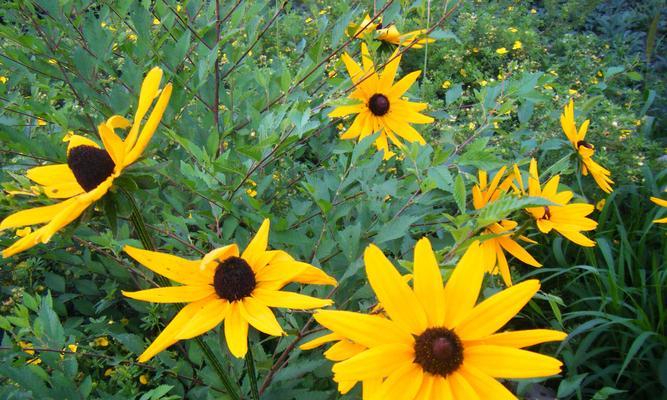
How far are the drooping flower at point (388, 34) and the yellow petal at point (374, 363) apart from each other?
29.2 inches

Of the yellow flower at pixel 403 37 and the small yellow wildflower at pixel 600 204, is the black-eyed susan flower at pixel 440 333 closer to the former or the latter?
the yellow flower at pixel 403 37

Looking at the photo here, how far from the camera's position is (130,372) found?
3.90 ft

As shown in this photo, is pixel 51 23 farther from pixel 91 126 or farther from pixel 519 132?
pixel 519 132

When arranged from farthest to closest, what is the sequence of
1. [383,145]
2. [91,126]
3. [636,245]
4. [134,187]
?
1. [636,245]
2. [383,145]
3. [91,126]
4. [134,187]

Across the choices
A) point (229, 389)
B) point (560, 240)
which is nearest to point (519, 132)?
point (560, 240)

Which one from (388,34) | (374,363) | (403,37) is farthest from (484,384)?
(388,34)

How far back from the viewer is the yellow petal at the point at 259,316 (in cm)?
74

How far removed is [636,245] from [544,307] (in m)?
0.46

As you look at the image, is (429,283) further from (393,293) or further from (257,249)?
(257,249)

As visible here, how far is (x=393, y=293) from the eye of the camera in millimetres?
705

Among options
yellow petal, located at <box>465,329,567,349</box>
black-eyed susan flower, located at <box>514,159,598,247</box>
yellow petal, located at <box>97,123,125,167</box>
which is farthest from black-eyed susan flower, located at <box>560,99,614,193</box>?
yellow petal, located at <box>97,123,125,167</box>

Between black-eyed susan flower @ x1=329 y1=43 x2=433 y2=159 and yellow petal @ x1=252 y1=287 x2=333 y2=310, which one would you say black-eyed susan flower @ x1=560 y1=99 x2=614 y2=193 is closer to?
black-eyed susan flower @ x1=329 y1=43 x2=433 y2=159

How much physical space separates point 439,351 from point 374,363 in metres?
0.09

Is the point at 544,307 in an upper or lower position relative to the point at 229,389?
lower
